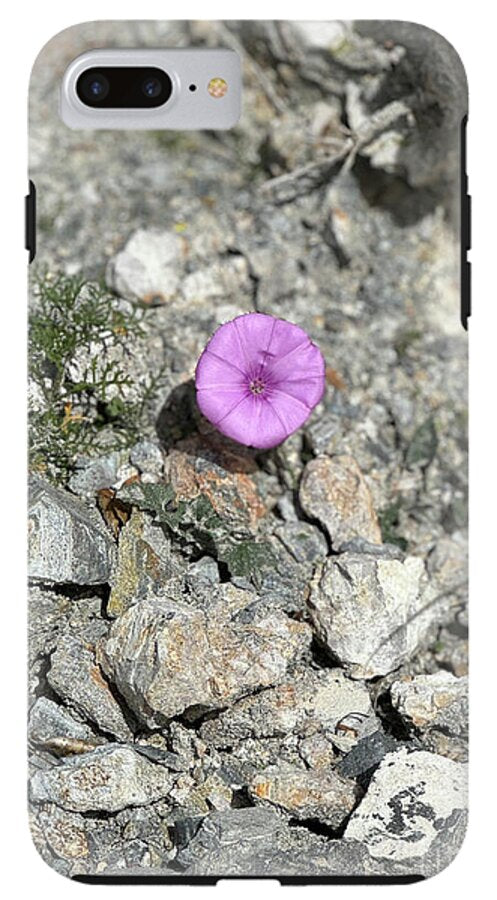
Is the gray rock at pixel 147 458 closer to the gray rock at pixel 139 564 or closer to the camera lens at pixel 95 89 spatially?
the gray rock at pixel 139 564

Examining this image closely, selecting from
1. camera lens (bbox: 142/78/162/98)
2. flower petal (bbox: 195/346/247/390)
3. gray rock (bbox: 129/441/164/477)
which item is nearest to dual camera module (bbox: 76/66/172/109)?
camera lens (bbox: 142/78/162/98)

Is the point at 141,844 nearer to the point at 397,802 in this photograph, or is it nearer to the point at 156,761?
the point at 156,761

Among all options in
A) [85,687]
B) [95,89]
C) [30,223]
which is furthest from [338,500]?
[95,89]

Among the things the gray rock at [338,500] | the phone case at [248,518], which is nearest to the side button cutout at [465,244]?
the phone case at [248,518]

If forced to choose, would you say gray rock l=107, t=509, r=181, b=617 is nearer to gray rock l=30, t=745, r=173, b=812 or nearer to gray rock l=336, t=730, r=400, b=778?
gray rock l=30, t=745, r=173, b=812

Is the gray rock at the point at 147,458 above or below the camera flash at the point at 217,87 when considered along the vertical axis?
below

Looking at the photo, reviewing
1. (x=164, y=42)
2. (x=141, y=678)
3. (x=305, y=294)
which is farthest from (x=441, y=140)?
(x=141, y=678)
